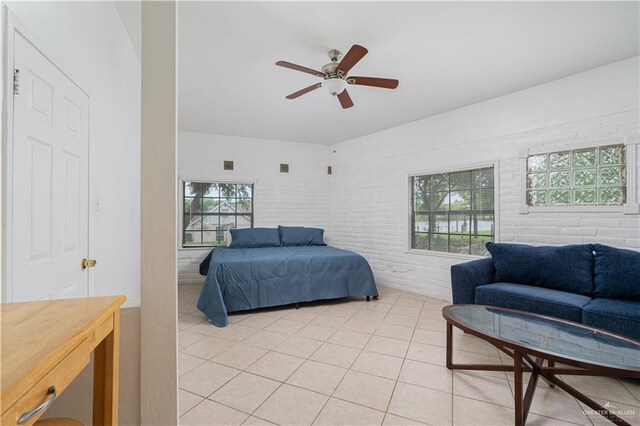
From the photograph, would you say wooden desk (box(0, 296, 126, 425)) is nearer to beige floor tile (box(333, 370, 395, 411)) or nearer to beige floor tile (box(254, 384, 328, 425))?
beige floor tile (box(254, 384, 328, 425))

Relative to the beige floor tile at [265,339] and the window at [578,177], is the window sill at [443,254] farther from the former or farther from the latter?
the beige floor tile at [265,339]

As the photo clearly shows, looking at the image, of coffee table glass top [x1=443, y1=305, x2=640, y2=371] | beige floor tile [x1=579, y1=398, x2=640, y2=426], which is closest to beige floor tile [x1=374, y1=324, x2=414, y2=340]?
coffee table glass top [x1=443, y1=305, x2=640, y2=371]

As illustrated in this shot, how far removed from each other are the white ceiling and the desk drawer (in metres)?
2.10

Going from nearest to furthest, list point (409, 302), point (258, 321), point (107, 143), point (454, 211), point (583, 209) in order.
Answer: point (107, 143) < point (583, 209) < point (258, 321) < point (409, 302) < point (454, 211)

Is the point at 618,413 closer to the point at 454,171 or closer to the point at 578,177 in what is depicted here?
the point at 578,177

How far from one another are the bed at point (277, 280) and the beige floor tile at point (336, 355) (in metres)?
1.11

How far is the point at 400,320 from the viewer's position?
128 inches

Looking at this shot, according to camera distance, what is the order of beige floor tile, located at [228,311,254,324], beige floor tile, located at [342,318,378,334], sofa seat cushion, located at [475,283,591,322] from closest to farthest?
sofa seat cushion, located at [475,283,591,322] < beige floor tile, located at [342,318,378,334] < beige floor tile, located at [228,311,254,324]

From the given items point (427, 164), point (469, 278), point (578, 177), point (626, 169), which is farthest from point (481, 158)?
point (469, 278)

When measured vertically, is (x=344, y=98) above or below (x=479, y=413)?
above

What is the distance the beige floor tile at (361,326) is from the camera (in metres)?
2.97

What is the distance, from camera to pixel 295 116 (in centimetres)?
422

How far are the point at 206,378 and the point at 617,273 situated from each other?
11.0 feet

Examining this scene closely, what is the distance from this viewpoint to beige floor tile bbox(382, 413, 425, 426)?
1630 millimetres
